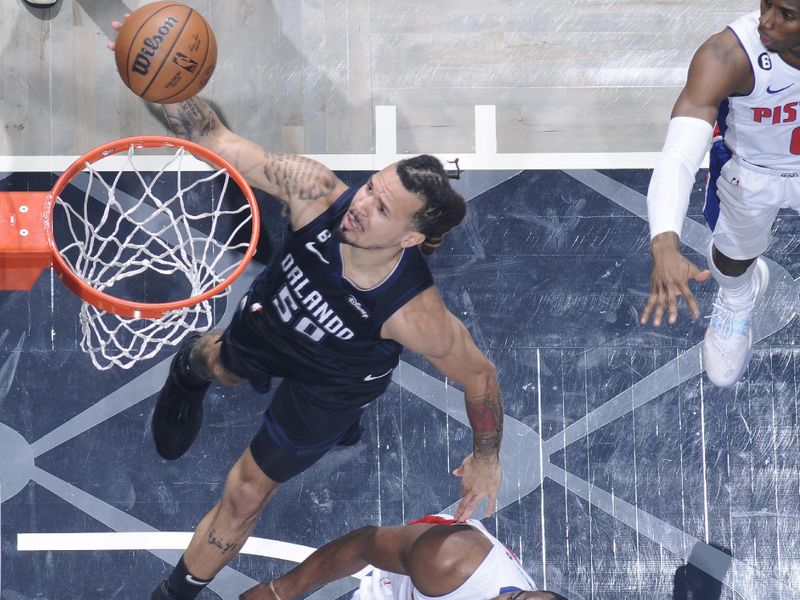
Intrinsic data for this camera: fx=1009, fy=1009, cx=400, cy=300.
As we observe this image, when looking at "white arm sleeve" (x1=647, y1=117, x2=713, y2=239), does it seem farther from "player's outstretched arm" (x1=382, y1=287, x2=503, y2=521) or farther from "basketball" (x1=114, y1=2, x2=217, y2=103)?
"basketball" (x1=114, y1=2, x2=217, y2=103)

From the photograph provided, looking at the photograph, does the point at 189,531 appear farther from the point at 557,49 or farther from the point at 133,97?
the point at 557,49

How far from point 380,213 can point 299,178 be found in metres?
0.47

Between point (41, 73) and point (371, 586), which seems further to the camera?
point (41, 73)

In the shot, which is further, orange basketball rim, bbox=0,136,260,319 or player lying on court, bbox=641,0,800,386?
orange basketball rim, bbox=0,136,260,319

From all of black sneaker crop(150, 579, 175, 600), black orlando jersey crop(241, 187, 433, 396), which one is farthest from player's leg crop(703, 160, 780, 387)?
black sneaker crop(150, 579, 175, 600)

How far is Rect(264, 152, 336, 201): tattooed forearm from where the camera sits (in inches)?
174

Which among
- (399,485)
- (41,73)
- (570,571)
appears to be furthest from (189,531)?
(41,73)

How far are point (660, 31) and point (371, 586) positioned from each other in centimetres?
349

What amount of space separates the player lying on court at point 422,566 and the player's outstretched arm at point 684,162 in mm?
1326

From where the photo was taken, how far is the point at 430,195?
4219mm

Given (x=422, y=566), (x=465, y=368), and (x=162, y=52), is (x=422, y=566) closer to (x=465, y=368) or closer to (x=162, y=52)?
(x=465, y=368)

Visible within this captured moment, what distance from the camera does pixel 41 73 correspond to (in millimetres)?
5582

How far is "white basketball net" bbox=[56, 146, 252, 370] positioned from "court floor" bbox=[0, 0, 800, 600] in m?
0.15

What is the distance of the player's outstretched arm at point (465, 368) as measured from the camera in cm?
436
